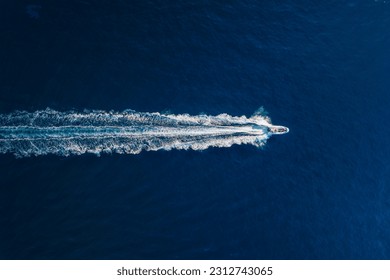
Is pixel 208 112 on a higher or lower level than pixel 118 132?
higher

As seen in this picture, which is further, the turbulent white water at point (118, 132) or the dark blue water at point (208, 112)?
the turbulent white water at point (118, 132)

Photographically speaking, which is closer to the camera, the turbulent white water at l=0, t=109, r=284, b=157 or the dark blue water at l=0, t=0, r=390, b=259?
the dark blue water at l=0, t=0, r=390, b=259

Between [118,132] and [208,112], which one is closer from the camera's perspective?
[118,132]

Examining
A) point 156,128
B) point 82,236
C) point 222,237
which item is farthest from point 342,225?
point 82,236

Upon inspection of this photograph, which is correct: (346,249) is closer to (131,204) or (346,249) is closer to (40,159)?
(131,204)
